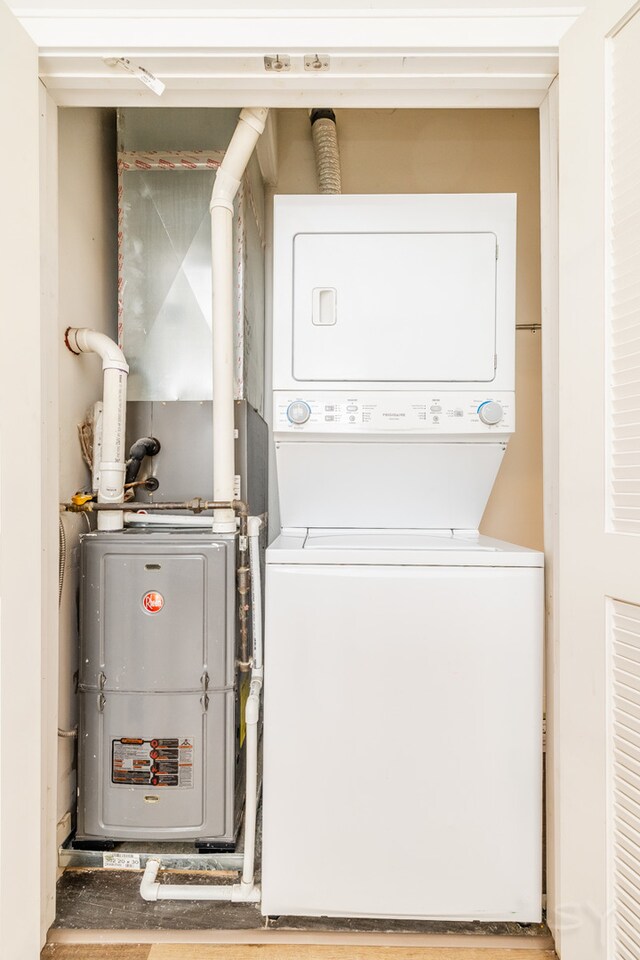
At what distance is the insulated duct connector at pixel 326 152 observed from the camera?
79.2 inches

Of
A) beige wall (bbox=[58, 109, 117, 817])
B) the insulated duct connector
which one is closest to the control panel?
beige wall (bbox=[58, 109, 117, 817])

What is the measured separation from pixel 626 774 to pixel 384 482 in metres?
0.89

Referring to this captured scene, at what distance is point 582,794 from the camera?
1.08m

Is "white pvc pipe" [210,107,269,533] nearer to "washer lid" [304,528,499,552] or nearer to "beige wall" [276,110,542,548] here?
"washer lid" [304,528,499,552]

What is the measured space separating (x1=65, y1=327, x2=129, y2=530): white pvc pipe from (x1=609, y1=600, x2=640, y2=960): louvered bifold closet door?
1334 mm

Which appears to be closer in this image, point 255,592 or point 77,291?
point 255,592

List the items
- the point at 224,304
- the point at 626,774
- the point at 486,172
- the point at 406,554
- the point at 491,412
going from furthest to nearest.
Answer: the point at 486,172
the point at 224,304
the point at 491,412
the point at 406,554
the point at 626,774

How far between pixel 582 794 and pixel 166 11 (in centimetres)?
191

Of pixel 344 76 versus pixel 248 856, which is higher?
pixel 344 76

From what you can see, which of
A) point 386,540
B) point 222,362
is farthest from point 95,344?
point 386,540

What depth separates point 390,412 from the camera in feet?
4.69

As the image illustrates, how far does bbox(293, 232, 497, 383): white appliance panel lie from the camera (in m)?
1.43

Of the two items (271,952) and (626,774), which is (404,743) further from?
(271,952)

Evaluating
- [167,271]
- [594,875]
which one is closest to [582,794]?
[594,875]
